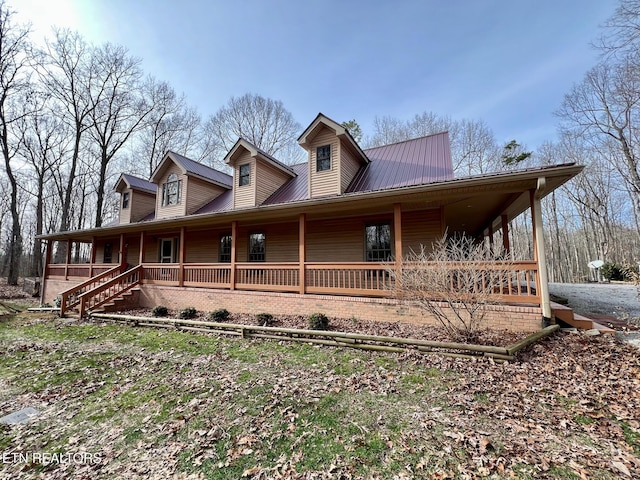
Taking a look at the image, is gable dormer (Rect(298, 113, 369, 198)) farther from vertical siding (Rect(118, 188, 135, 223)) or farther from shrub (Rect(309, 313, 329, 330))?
vertical siding (Rect(118, 188, 135, 223))

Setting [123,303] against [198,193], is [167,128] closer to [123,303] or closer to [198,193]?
[198,193]

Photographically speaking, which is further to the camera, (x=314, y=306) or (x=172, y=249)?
(x=172, y=249)

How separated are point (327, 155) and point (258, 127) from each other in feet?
60.6

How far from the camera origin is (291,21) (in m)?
12.1

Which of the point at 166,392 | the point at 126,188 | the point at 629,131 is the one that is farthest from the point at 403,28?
the point at 629,131

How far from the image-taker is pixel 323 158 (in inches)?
438

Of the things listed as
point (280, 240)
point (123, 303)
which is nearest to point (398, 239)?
point (280, 240)

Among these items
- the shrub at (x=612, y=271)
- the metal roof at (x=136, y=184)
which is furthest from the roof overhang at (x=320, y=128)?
the shrub at (x=612, y=271)

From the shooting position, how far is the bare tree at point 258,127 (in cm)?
2677

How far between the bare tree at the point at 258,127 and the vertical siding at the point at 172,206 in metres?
12.7

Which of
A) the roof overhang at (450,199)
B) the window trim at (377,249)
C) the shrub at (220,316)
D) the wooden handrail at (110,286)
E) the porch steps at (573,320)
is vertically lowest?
the shrub at (220,316)

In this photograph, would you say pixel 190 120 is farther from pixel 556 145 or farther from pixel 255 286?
pixel 556 145

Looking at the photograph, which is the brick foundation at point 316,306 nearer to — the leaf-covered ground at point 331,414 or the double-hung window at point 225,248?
the leaf-covered ground at point 331,414

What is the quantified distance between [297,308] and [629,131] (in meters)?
27.5
